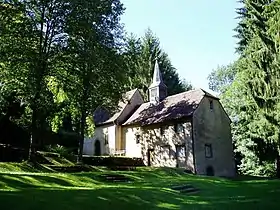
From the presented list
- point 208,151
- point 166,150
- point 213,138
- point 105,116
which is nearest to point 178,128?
point 166,150

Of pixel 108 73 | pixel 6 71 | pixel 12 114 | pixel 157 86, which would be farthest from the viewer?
pixel 157 86

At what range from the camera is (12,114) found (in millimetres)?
36156

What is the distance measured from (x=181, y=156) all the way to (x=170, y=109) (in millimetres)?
5741

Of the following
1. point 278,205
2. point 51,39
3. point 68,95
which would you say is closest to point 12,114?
point 68,95

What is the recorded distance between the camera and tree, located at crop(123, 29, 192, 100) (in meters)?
59.6

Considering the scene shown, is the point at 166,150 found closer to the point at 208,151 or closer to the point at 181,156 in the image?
the point at 181,156

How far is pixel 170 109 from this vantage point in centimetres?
3812

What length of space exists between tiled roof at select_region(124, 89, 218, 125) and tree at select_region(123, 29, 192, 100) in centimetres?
1644

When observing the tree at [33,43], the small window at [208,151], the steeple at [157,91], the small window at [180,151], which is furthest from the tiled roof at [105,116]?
the tree at [33,43]

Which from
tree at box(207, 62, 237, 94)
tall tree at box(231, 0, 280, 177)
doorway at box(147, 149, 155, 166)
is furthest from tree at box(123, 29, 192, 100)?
tall tree at box(231, 0, 280, 177)

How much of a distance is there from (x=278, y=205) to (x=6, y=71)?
19.7 m

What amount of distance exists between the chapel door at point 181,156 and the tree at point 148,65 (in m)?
24.4

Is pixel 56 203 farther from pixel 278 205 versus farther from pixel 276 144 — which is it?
pixel 276 144

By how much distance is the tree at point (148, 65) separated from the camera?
59625 millimetres
